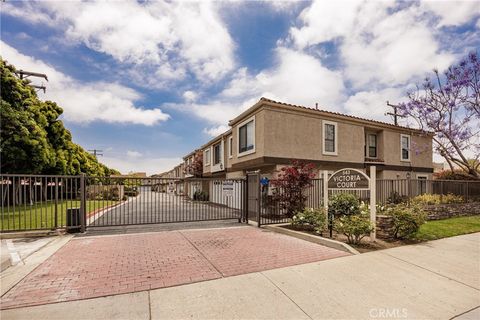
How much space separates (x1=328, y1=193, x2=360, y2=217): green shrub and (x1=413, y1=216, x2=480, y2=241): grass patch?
1933 millimetres

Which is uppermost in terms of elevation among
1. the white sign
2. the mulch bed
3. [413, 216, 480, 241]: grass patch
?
the white sign

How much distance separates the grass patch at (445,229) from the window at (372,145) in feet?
25.7

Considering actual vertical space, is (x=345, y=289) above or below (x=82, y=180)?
below

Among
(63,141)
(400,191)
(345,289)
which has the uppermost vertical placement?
(63,141)

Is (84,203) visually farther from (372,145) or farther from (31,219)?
(372,145)

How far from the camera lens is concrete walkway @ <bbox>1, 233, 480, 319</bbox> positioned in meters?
3.59

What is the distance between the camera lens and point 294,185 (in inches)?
424

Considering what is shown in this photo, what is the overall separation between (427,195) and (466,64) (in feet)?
30.3

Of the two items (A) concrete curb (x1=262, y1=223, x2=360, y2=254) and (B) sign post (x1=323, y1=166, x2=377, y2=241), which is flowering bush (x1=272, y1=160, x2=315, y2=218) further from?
(B) sign post (x1=323, y1=166, x2=377, y2=241)

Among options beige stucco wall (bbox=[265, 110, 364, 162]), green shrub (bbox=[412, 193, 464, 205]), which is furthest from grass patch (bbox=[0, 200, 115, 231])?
green shrub (bbox=[412, 193, 464, 205])

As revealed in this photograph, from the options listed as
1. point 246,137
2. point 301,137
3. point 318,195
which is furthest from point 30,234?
point 301,137

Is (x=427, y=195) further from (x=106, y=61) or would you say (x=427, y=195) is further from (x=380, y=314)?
(x=106, y=61)

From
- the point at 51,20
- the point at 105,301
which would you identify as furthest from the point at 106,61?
the point at 105,301

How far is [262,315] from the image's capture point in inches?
139
